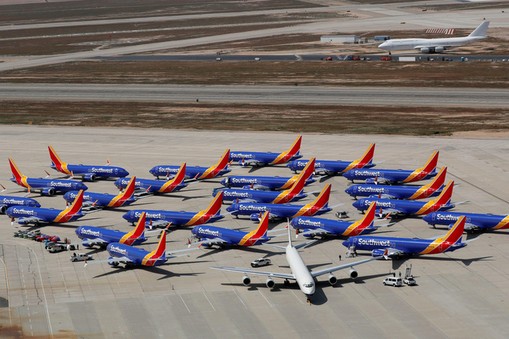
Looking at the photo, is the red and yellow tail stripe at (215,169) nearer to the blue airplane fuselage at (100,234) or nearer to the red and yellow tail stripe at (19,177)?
the red and yellow tail stripe at (19,177)

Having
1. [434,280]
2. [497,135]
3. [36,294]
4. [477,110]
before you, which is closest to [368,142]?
[497,135]

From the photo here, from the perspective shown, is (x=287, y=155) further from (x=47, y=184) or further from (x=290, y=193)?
(x=47, y=184)

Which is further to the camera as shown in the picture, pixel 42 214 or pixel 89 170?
pixel 89 170

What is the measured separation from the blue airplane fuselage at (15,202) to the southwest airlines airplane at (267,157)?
3888 cm

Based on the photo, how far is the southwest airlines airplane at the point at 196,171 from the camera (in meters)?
138

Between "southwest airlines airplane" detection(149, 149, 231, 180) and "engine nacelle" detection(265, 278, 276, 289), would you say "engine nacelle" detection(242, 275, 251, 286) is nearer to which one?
"engine nacelle" detection(265, 278, 276, 289)

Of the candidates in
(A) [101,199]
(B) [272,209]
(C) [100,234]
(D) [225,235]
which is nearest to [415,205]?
(B) [272,209]

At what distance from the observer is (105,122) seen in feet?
623

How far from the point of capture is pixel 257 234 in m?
102

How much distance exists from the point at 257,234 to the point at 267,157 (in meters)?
46.6

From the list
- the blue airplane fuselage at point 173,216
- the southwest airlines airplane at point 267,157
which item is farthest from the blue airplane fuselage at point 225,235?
the southwest airlines airplane at point 267,157

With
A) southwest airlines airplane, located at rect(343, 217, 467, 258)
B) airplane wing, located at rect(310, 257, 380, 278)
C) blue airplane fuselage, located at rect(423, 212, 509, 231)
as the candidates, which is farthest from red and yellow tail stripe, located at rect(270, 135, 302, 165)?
airplane wing, located at rect(310, 257, 380, 278)

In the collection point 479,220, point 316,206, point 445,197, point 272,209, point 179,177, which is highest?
point 445,197

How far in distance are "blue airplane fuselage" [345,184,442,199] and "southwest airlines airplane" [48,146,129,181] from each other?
125 feet
